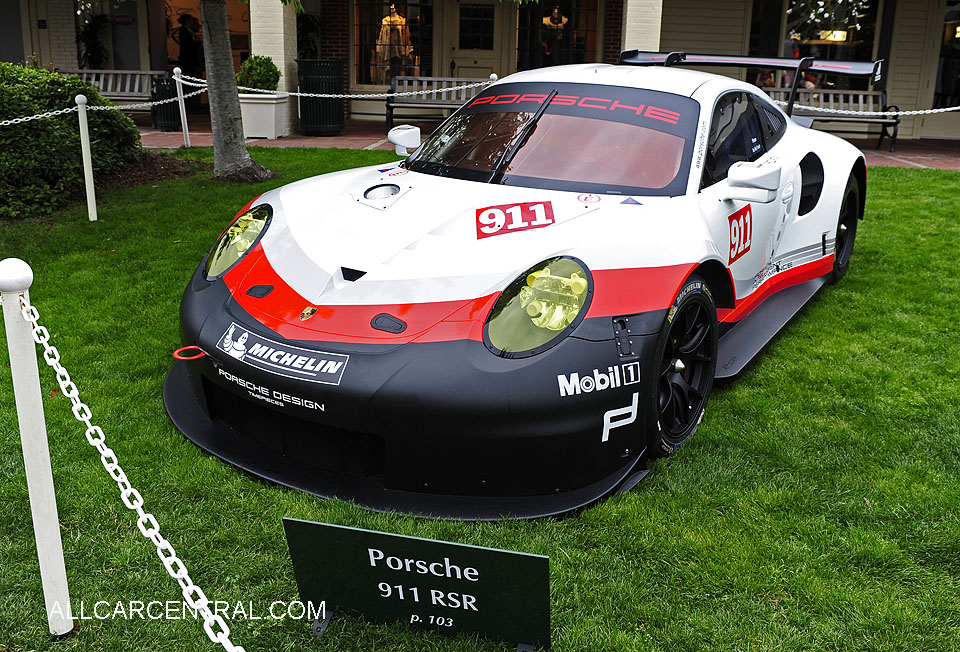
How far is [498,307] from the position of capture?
2.94 metres

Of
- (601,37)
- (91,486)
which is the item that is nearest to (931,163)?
(601,37)

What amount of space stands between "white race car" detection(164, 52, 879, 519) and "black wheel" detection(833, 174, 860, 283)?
1.61 meters

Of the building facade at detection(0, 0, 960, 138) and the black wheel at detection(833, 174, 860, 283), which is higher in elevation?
the building facade at detection(0, 0, 960, 138)

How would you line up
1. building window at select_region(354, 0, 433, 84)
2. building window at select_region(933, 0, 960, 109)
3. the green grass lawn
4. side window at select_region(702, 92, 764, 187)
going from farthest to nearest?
building window at select_region(354, 0, 433, 84)
building window at select_region(933, 0, 960, 109)
side window at select_region(702, 92, 764, 187)
the green grass lawn

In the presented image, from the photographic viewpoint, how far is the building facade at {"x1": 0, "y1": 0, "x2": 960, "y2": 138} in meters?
15.0

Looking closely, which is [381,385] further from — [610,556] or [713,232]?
[713,232]

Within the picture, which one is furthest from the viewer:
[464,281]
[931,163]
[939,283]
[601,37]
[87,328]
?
[601,37]

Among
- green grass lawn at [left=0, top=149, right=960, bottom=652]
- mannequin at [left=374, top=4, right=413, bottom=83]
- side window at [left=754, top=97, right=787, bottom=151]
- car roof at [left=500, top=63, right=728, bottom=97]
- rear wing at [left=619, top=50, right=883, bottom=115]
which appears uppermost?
mannequin at [left=374, top=4, right=413, bottom=83]

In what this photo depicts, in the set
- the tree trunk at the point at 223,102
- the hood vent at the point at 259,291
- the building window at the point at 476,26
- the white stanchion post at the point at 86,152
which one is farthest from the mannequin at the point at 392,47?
the hood vent at the point at 259,291

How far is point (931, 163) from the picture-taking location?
457 inches

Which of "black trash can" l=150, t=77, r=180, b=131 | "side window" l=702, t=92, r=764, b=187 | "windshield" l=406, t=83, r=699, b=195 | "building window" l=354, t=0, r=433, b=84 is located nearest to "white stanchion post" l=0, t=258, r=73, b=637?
"windshield" l=406, t=83, r=699, b=195

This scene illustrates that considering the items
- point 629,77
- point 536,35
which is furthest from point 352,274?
point 536,35

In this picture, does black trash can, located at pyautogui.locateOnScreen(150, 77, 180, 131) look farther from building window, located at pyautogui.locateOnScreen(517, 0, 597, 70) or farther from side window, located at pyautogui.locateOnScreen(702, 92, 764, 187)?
side window, located at pyautogui.locateOnScreen(702, 92, 764, 187)

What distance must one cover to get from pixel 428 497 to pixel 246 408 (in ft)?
2.52
